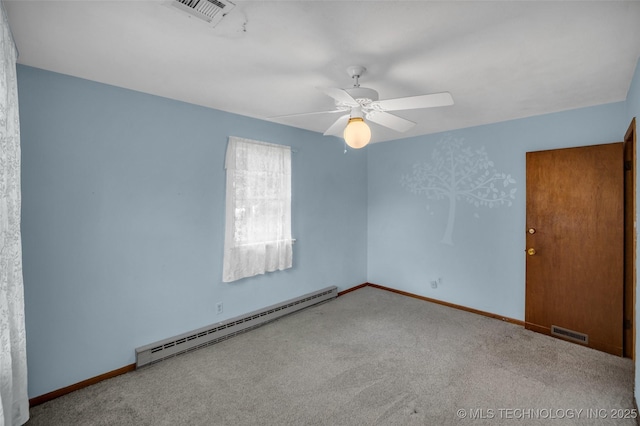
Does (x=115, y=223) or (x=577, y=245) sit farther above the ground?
(x=115, y=223)

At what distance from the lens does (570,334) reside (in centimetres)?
305

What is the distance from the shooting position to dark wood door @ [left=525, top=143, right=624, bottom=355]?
282 centimetres

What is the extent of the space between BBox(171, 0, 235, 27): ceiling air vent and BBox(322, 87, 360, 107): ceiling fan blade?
0.64m

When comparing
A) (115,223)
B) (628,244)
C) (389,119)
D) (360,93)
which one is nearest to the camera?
(360,93)

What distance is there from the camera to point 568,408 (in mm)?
2078

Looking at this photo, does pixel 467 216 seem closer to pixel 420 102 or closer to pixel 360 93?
pixel 420 102

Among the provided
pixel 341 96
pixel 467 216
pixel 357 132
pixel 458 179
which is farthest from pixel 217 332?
pixel 458 179

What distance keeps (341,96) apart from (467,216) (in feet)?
9.04

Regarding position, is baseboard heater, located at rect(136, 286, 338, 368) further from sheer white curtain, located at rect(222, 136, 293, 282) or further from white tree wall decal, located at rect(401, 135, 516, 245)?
white tree wall decal, located at rect(401, 135, 516, 245)

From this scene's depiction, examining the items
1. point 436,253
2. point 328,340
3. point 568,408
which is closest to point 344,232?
point 436,253

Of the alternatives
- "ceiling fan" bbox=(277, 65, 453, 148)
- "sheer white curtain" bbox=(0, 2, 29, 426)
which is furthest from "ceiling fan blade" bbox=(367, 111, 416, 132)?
"sheer white curtain" bbox=(0, 2, 29, 426)

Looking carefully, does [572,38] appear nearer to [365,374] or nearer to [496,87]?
[496,87]

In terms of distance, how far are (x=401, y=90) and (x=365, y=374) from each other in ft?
7.75

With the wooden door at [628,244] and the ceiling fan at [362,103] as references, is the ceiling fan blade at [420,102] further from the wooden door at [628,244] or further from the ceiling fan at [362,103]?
the wooden door at [628,244]
